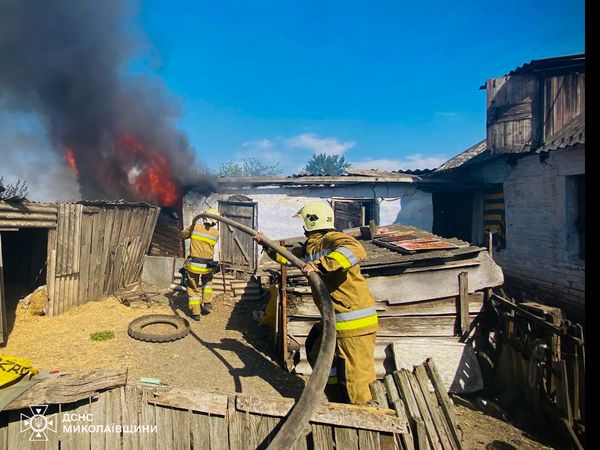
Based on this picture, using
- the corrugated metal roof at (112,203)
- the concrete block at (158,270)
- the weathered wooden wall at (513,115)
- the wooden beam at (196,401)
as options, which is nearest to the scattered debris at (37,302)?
the corrugated metal roof at (112,203)

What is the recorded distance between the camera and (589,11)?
86cm

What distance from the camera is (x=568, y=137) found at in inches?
324

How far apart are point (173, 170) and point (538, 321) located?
457 inches

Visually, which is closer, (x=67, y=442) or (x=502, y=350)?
(x=67, y=442)

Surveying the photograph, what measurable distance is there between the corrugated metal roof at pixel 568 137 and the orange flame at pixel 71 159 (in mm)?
17705

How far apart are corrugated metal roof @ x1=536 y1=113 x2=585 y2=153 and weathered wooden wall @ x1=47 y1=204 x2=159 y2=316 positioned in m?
11.4

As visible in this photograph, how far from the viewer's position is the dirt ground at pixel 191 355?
479cm

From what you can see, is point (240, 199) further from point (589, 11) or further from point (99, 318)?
point (589, 11)

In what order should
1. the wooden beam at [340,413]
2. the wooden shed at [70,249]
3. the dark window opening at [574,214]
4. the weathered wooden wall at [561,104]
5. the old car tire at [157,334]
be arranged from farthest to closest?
the weathered wooden wall at [561,104] → the dark window opening at [574,214] → the wooden shed at [70,249] → the old car tire at [157,334] → the wooden beam at [340,413]

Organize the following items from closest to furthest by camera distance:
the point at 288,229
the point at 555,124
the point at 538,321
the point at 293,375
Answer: the point at 538,321
the point at 293,375
the point at 555,124
the point at 288,229

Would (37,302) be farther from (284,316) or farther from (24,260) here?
(284,316)

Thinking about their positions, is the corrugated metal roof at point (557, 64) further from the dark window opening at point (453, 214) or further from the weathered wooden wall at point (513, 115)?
the dark window opening at point (453, 214)

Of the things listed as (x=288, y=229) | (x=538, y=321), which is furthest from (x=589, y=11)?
(x=288, y=229)

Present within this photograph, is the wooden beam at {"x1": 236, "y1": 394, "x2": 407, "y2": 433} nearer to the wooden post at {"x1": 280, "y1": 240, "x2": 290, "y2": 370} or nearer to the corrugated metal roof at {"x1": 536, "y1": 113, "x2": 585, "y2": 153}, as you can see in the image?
the wooden post at {"x1": 280, "y1": 240, "x2": 290, "y2": 370}
